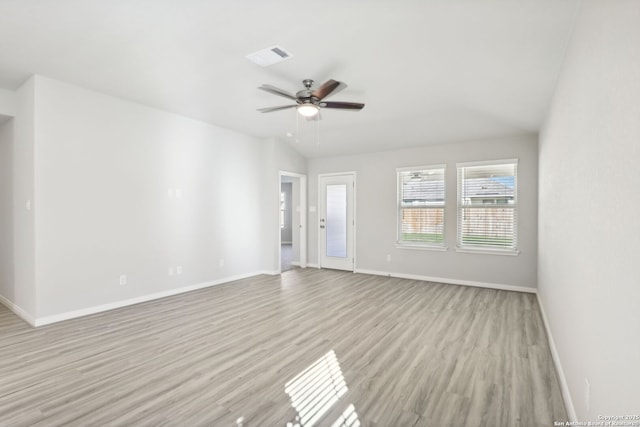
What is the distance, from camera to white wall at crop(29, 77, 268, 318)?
3.81m

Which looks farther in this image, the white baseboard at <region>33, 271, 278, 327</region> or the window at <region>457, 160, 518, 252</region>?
the window at <region>457, 160, 518, 252</region>

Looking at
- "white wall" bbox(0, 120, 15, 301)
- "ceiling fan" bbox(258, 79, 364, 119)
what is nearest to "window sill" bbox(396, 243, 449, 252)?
"ceiling fan" bbox(258, 79, 364, 119)

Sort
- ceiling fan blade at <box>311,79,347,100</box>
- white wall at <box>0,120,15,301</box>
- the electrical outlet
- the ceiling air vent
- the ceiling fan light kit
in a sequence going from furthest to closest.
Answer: white wall at <box>0,120,15,301</box> < the ceiling fan light kit < ceiling fan blade at <box>311,79,347,100</box> < the ceiling air vent < the electrical outlet

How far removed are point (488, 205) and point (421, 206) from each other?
1218mm

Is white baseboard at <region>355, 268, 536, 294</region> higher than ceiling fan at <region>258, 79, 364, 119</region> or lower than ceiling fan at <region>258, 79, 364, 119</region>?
lower

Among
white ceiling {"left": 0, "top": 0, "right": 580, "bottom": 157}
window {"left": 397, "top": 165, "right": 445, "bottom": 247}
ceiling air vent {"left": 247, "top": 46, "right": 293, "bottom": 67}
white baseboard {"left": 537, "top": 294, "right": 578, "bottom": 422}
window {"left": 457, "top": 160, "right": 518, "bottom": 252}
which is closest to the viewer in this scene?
white baseboard {"left": 537, "top": 294, "right": 578, "bottom": 422}

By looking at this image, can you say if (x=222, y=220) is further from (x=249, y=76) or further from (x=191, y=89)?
(x=249, y=76)

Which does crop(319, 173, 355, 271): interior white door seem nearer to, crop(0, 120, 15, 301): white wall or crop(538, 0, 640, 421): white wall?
crop(538, 0, 640, 421): white wall

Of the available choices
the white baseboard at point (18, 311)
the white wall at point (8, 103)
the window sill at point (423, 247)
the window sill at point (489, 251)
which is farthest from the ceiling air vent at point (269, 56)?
the window sill at point (489, 251)

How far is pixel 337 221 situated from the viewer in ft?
24.1

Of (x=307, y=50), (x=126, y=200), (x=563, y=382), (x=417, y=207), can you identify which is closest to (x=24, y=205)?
(x=126, y=200)

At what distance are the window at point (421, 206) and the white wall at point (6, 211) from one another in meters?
6.36

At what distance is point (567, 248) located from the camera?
7.93 ft

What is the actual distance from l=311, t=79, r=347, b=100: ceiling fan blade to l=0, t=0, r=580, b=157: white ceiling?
10.0 inches
